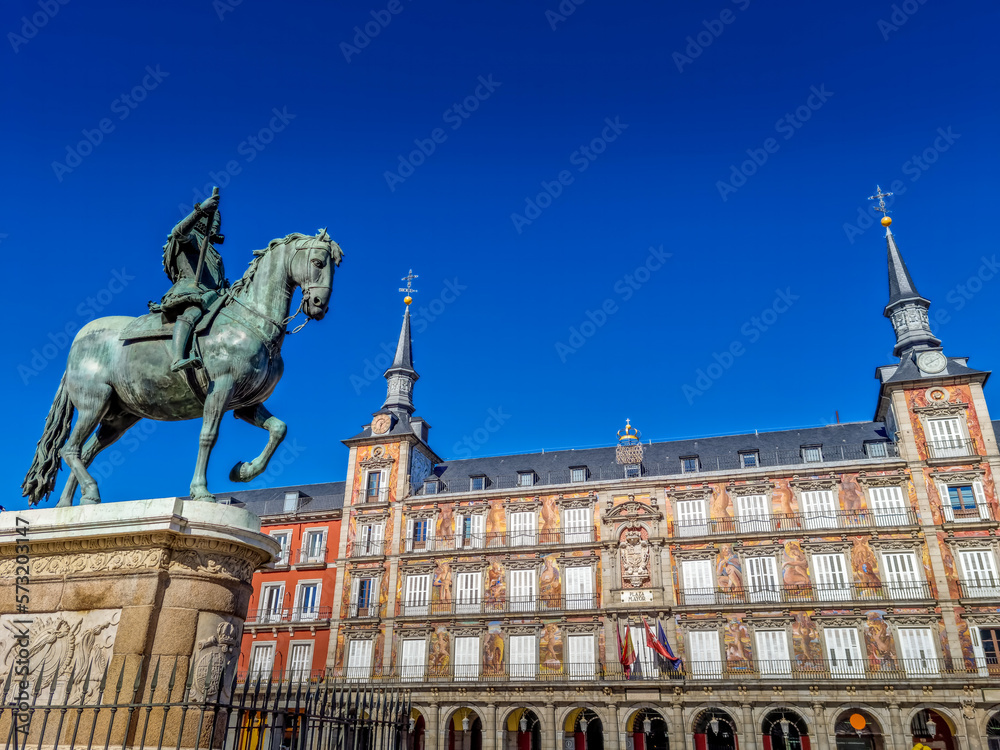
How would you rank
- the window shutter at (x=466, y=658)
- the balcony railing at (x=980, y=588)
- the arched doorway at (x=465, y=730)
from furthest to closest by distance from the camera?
the window shutter at (x=466, y=658)
the arched doorway at (x=465, y=730)
the balcony railing at (x=980, y=588)

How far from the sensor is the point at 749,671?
103 feet

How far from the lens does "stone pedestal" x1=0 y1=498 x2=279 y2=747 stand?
5117 millimetres

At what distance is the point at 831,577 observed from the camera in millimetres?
32250

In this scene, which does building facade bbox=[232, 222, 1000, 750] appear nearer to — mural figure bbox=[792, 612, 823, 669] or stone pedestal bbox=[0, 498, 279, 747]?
mural figure bbox=[792, 612, 823, 669]

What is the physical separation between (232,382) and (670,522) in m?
31.3

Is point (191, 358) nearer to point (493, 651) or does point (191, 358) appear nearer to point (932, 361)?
point (493, 651)

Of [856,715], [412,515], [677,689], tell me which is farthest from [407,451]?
[856,715]

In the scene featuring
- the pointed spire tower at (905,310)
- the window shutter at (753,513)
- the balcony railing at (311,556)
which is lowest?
the balcony railing at (311,556)

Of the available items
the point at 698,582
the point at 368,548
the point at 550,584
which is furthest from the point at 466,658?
the point at 698,582

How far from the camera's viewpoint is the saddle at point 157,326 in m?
6.46

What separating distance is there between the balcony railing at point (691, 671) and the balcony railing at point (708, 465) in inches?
338

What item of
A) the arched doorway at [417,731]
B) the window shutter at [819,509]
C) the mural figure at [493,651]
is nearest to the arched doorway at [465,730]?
the arched doorway at [417,731]

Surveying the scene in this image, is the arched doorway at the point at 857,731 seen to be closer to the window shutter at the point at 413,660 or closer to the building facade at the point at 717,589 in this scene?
the building facade at the point at 717,589

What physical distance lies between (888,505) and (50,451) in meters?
34.1
